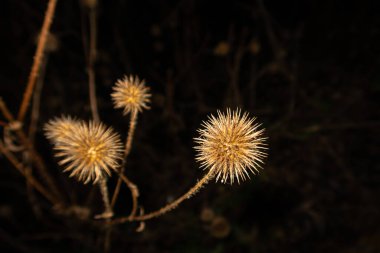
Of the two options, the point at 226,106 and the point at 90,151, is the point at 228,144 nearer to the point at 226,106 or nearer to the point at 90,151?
the point at 90,151

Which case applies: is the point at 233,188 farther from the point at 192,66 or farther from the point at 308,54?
the point at 308,54

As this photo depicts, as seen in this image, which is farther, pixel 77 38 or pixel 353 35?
pixel 77 38

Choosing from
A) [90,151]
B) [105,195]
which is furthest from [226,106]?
[90,151]

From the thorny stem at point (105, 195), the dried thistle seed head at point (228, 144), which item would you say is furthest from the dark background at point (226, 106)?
the dried thistle seed head at point (228, 144)

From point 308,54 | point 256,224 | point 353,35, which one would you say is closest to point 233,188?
point 256,224

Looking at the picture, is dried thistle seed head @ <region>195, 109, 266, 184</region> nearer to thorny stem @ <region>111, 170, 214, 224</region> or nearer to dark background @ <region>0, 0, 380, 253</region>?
thorny stem @ <region>111, 170, 214, 224</region>

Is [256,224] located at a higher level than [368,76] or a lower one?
lower

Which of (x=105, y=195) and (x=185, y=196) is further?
(x=105, y=195)

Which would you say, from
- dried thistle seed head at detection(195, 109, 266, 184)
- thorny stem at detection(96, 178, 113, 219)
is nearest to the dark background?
thorny stem at detection(96, 178, 113, 219)
